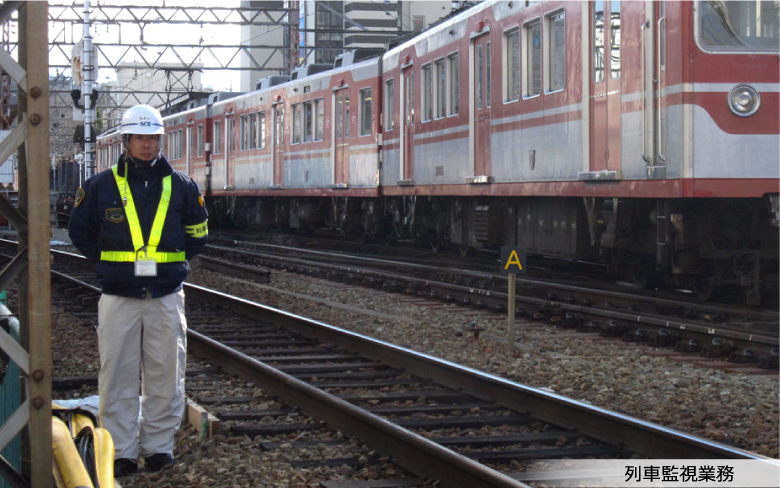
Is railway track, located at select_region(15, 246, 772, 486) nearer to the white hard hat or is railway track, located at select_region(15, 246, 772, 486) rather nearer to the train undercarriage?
the white hard hat

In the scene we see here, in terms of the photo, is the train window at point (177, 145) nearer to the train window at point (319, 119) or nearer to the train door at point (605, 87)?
the train window at point (319, 119)

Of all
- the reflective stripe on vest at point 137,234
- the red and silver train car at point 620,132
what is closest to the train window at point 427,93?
the red and silver train car at point 620,132

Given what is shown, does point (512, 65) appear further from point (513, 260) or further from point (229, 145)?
point (229, 145)

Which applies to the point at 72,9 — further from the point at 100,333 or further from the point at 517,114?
the point at 100,333

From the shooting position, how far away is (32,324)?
11.7ft

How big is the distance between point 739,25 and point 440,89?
6206 mm

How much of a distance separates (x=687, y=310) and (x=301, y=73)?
47.6 ft

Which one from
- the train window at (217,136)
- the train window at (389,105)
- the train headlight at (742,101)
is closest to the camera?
the train headlight at (742,101)

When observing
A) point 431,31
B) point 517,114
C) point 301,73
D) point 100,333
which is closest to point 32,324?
point 100,333

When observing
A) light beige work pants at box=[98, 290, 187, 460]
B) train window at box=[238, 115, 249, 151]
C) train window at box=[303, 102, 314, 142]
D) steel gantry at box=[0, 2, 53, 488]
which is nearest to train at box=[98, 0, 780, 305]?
train window at box=[303, 102, 314, 142]

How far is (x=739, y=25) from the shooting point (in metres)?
8.29

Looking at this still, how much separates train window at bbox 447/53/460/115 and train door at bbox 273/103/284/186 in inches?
345

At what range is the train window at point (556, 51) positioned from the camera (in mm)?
10266

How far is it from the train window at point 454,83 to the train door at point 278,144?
345 inches
